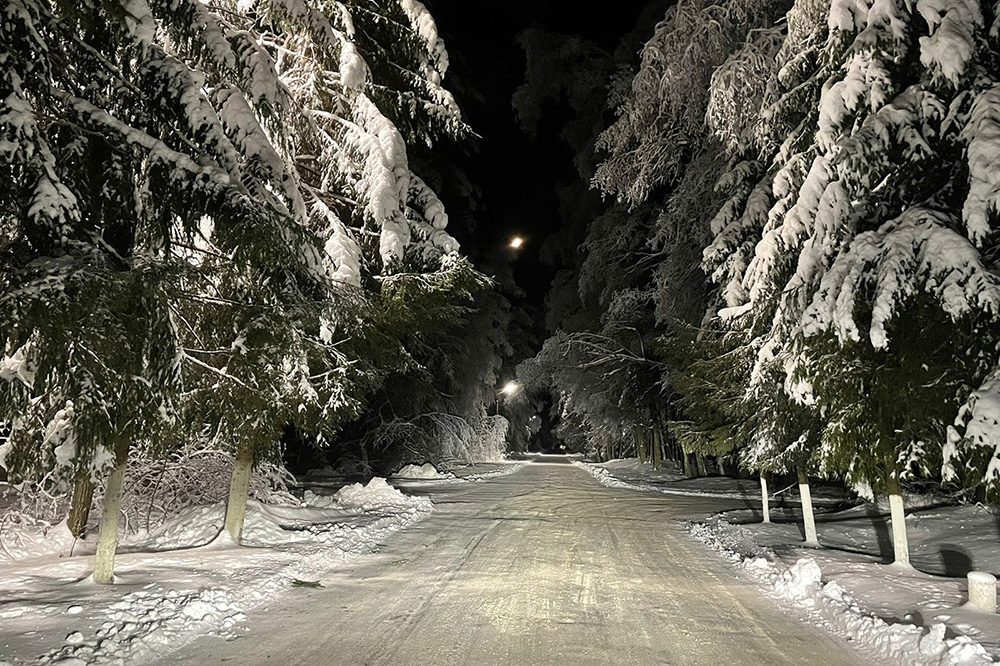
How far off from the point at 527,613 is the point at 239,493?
573 centimetres

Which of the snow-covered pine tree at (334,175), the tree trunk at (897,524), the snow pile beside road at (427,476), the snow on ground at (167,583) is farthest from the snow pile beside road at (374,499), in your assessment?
the tree trunk at (897,524)

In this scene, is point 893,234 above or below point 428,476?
above

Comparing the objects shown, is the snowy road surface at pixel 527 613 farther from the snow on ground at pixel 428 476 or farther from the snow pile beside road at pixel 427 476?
the snow pile beside road at pixel 427 476

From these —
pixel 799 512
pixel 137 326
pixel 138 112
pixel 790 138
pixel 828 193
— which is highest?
pixel 790 138

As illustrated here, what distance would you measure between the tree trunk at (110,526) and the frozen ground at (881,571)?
23.6ft

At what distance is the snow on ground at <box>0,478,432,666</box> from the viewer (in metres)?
5.05

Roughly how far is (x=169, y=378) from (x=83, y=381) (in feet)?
3.33

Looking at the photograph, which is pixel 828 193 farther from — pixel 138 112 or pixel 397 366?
pixel 397 366

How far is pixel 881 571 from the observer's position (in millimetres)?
8047

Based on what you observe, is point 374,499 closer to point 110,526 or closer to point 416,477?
point 110,526

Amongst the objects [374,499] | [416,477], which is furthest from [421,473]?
[374,499]

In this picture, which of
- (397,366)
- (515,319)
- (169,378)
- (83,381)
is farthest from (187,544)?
(515,319)

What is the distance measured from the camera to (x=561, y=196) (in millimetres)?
29938

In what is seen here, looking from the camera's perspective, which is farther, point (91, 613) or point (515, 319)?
point (515, 319)
